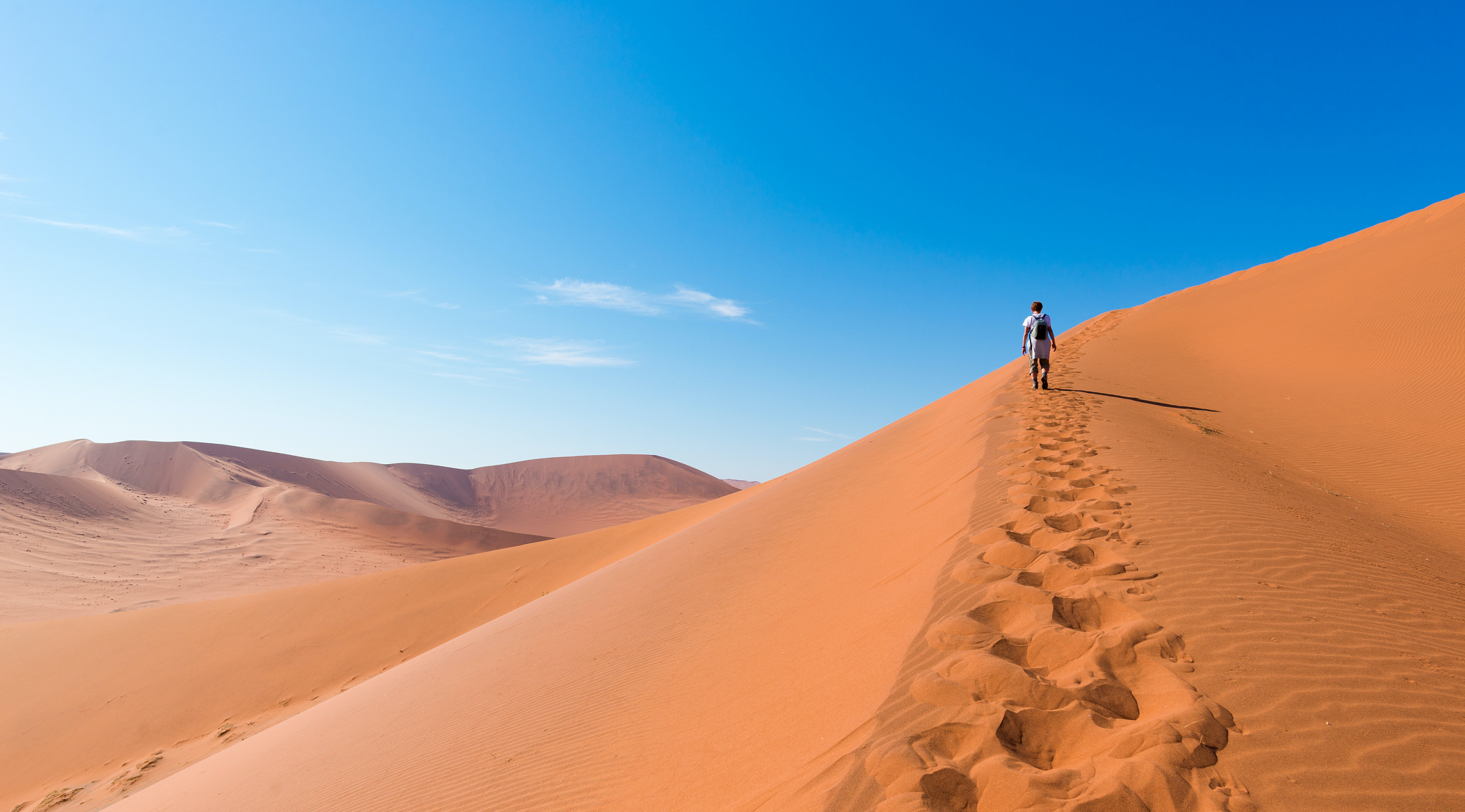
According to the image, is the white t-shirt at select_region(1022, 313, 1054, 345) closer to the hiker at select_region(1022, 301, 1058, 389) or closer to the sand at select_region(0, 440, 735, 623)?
the hiker at select_region(1022, 301, 1058, 389)

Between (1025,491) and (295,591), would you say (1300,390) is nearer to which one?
(1025,491)

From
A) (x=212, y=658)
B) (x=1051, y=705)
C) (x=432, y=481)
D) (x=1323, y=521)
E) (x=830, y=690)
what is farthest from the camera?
(x=432, y=481)

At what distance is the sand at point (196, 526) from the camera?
68.8 feet

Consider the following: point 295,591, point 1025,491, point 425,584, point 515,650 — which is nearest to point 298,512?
point 295,591

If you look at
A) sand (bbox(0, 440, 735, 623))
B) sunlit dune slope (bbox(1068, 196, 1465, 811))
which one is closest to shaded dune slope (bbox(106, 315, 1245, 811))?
sunlit dune slope (bbox(1068, 196, 1465, 811))

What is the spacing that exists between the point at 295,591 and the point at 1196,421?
20.6 meters

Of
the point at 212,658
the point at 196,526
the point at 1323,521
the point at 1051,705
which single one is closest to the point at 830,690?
the point at 1051,705

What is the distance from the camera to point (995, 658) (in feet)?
10.3

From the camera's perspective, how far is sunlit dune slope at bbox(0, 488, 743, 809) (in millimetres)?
9758

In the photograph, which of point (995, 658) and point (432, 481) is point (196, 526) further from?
point (432, 481)

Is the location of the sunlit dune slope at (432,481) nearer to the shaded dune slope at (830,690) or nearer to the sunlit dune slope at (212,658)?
the sunlit dune slope at (212,658)

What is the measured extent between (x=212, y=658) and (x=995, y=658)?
631 inches

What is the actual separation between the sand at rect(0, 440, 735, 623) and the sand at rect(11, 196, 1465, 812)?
54.2 ft

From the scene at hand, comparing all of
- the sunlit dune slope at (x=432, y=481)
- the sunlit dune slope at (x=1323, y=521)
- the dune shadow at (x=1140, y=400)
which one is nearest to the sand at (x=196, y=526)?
the sunlit dune slope at (x=432, y=481)
